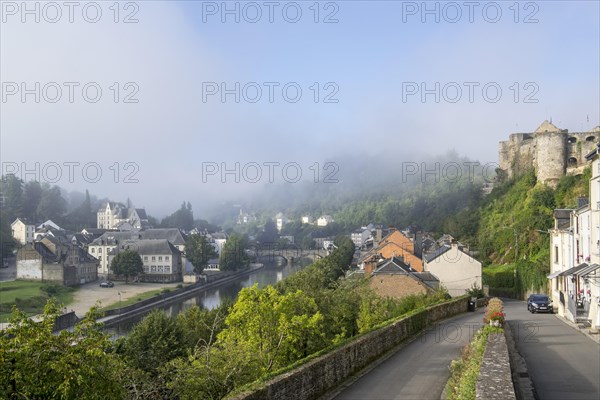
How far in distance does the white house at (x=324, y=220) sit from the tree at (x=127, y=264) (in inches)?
3807

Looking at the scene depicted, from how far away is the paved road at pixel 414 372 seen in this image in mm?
13680

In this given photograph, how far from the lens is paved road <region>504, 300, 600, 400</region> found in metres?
14.0

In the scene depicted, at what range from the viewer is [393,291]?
38875 mm

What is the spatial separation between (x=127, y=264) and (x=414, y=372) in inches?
2808

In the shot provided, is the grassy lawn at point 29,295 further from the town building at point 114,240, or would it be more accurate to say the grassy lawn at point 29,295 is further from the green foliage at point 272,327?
the green foliage at point 272,327

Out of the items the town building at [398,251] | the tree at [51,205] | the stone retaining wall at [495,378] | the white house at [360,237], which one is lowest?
the white house at [360,237]

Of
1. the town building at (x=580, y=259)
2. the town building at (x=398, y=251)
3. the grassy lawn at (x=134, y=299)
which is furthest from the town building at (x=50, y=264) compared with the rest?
the town building at (x=580, y=259)

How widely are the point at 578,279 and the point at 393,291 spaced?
45.0 feet

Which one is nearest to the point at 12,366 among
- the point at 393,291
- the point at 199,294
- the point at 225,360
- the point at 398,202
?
the point at 225,360

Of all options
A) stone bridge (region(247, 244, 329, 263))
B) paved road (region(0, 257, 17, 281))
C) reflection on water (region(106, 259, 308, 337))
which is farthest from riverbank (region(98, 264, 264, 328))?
stone bridge (region(247, 244, 329, 263))

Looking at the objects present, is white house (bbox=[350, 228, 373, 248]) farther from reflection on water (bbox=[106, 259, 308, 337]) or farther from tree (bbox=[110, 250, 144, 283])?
tree (bbox=[110, 250, 144, 283])

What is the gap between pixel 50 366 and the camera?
27.7 ft

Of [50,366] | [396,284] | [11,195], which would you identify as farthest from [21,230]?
[50,366]

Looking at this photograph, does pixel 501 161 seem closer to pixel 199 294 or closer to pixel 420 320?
pixel 199 294
